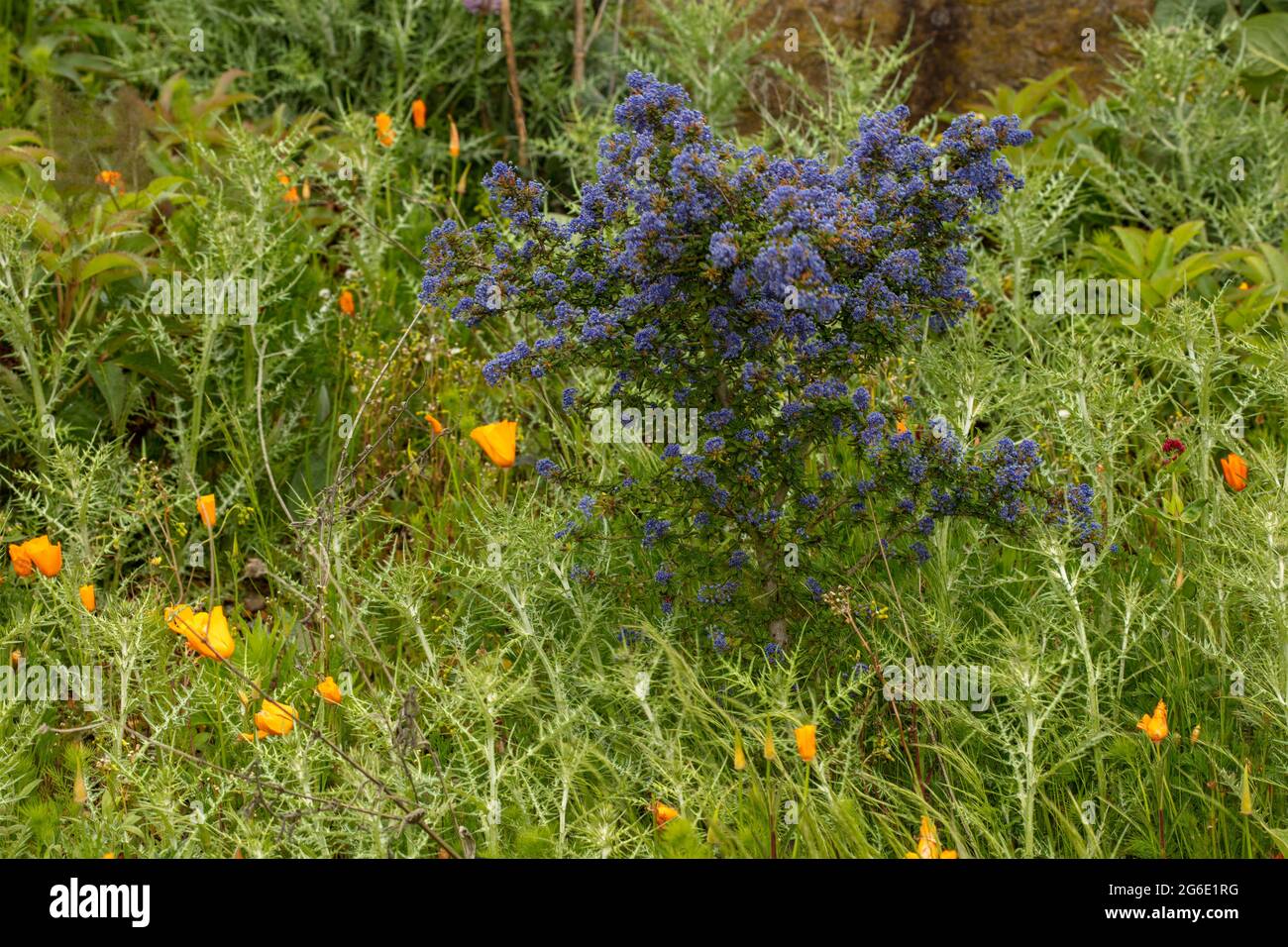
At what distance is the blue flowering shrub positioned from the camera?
8.73ft

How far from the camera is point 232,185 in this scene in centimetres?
417

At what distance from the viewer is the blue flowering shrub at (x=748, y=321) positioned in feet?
8.73

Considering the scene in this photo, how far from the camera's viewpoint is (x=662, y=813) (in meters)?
2.43

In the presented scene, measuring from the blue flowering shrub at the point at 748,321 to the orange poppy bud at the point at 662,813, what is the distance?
18.7 inches

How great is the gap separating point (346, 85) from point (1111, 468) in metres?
3.85

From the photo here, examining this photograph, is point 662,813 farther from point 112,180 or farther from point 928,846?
point 112,180

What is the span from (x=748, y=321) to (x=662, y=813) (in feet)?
3.13

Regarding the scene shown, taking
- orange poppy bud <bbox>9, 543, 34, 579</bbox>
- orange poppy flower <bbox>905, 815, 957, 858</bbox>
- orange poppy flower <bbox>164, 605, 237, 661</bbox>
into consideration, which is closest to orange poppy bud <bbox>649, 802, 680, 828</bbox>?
orange poppy flower <bbox>905, 815, 957, 858</bbox>

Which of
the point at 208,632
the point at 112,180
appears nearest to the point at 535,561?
the point at 208,632

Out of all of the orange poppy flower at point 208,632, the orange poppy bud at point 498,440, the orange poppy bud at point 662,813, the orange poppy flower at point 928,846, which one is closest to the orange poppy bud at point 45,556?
the orange poppy flower at point 208,632

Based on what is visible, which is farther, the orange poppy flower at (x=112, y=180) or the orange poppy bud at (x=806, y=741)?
the orange poppy flower at (x=112, y=180)

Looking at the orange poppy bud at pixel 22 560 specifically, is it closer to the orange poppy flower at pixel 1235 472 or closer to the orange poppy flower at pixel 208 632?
the orange poppy flower at pixel 208 632

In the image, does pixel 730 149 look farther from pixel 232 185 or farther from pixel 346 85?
pixel 346 85
